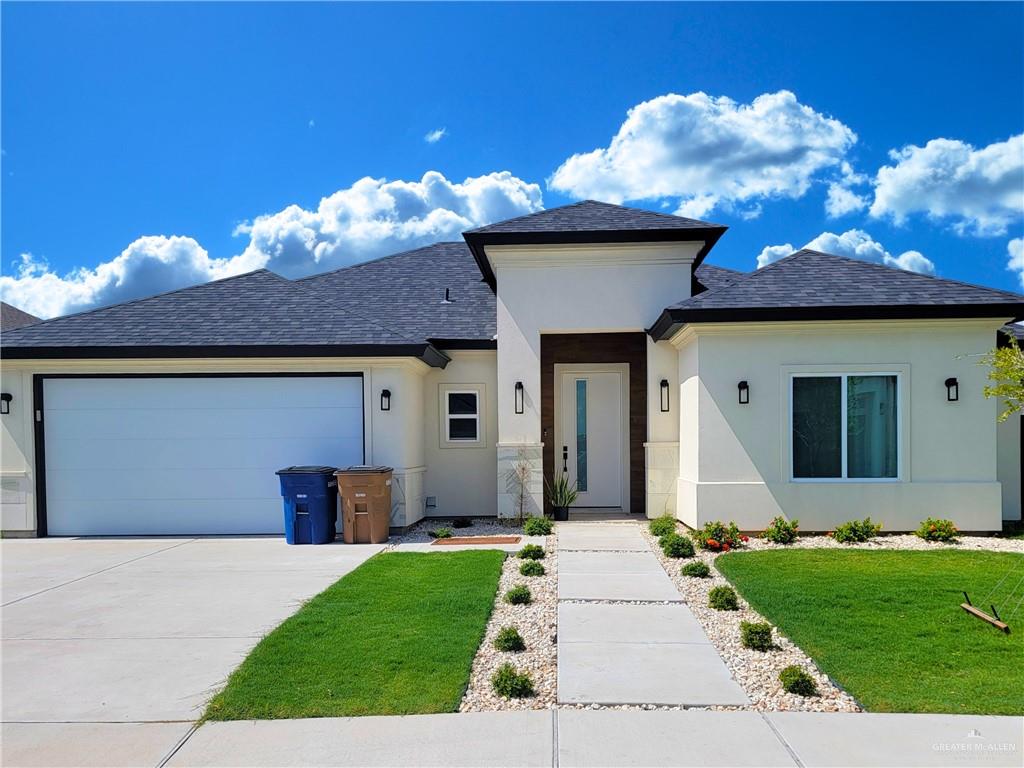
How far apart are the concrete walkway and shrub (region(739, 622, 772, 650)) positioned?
29 cm

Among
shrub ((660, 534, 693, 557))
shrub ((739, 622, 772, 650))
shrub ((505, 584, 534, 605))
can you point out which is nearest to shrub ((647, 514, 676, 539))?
shrub ((660, 534, 693, 557))

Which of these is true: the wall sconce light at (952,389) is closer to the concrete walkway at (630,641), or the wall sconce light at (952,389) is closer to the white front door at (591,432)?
the concrete walkway at (630,641)

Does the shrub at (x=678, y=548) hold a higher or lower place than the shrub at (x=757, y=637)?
lower

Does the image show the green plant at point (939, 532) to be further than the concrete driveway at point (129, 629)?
Yes

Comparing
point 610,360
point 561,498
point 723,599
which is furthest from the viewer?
point 610,360

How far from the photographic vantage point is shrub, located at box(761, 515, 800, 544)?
941 cm

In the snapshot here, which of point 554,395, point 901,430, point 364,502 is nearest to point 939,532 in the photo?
point 901,430

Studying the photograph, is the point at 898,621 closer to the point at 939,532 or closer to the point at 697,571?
the point at 697,571

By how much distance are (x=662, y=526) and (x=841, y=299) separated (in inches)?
167

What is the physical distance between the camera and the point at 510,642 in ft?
17.3

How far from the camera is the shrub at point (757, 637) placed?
17.2 ft

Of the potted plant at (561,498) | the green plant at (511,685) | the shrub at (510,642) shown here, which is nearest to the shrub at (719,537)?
the potted plant at (561,498)

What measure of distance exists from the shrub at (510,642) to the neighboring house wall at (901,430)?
5337 millimetres

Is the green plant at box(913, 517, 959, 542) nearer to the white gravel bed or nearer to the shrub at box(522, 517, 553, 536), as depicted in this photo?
the shrub at box(522, 517, 553, 536)
